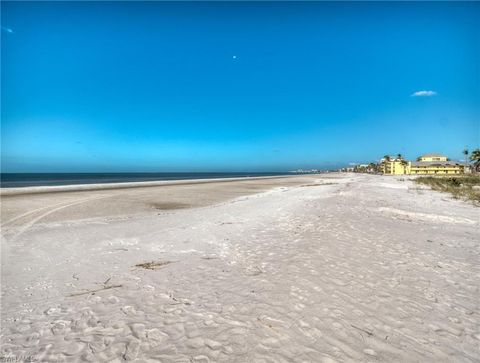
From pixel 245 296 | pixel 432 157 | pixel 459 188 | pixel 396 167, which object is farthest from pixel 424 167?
pixel 245 296

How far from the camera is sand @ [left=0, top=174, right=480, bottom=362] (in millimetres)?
3787

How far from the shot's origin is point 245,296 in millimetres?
5223

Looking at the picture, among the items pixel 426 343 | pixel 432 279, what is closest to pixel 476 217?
pixel 432 279

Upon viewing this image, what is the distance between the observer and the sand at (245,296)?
12.4ft

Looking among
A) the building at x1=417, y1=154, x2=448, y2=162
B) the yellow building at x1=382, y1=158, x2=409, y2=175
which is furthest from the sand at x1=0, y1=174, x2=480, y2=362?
the building at x1=417, y1=154, x2=448, y2=162

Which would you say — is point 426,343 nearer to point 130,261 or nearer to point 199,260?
point 199,260

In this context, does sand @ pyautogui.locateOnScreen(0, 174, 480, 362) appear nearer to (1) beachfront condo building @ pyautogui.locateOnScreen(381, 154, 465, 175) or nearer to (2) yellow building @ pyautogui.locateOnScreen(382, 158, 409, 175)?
(1) beachfront condo building @ pyautogui.locateOnScreen(381, 154, 465, 175)

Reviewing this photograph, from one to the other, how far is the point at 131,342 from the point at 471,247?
9.62 m

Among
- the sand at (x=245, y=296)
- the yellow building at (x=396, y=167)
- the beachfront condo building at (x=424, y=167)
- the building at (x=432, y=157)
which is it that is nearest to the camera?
Result: the sand at (x=245, y=296)

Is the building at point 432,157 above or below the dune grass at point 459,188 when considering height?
above

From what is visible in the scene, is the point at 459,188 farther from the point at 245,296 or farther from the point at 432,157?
the point at 432,157

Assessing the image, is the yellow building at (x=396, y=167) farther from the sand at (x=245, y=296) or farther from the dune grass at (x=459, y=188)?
the sand at (x=245, y=296)

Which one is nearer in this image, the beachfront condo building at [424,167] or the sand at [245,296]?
the sand at [245,296]

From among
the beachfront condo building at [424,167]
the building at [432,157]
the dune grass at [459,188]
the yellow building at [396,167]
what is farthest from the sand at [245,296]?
the building at [432,157]
